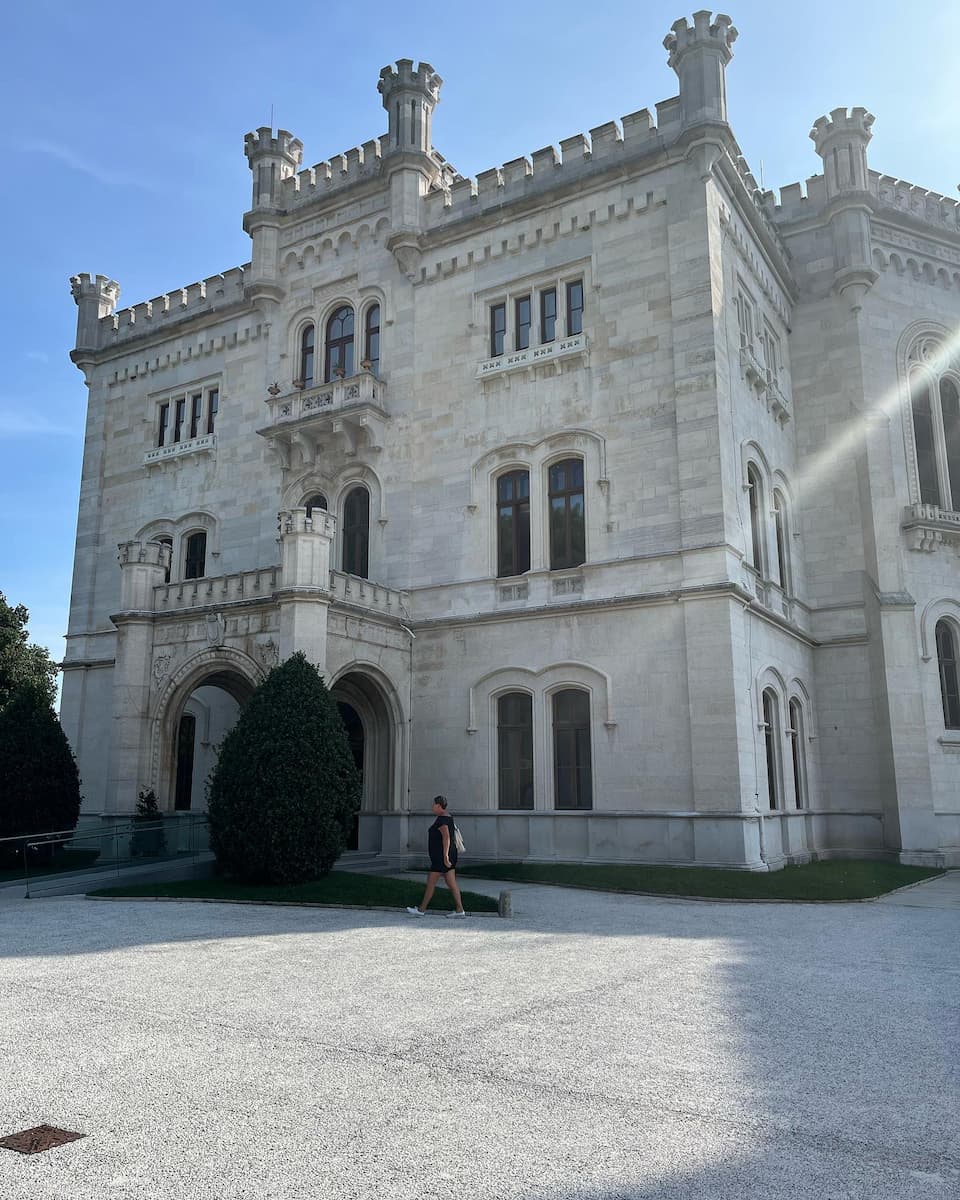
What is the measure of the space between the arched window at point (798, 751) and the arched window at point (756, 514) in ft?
13.4

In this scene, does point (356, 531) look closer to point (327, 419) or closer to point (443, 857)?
point (327, 419)

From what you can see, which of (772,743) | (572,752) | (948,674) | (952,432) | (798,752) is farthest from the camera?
(952,432)

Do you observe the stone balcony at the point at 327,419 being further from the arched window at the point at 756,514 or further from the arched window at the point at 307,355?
the arched window at the point at 756,514

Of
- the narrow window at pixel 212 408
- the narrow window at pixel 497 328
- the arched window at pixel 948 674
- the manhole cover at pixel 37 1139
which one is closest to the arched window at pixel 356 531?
the narrow window at pixel 497 328

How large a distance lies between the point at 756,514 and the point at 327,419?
1193 cm

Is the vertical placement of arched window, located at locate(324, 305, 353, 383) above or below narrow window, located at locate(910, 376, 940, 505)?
above

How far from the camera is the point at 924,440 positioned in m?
28.5

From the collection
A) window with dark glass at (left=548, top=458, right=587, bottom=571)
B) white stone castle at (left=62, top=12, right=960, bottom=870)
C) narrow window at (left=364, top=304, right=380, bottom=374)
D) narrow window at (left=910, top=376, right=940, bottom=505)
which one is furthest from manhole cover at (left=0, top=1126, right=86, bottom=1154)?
narrow window at (left=910, top=376, right=940, bottom=505)

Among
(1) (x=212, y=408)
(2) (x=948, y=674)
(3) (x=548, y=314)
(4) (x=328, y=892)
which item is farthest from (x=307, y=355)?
(2) (x=948, y=674)

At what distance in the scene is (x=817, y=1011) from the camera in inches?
336

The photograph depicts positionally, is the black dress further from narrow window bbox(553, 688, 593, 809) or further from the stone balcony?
the stone balcony

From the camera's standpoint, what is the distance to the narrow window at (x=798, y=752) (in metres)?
25.0

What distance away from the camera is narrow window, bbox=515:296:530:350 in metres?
25.5

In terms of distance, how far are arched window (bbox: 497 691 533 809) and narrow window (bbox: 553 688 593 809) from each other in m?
0.71
